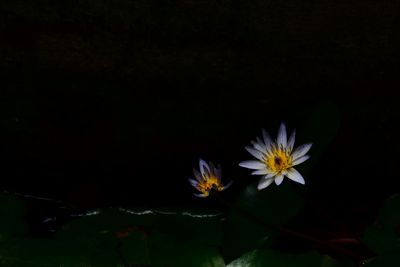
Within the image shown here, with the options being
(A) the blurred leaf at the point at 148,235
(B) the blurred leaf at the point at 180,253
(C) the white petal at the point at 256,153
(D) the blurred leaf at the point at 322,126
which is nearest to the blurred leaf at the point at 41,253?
(A) the blurred leaf at the point at 148,235

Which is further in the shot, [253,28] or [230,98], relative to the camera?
[230,98]

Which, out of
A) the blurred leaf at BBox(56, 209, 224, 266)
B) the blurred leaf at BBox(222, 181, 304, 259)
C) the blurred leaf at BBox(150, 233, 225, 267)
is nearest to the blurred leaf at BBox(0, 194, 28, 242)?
the blurred leaf at BBox(56, 209, 224, 266)

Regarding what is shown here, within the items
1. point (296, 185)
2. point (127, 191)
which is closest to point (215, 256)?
point (296, 185)

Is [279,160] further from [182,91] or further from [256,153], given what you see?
[182,91]

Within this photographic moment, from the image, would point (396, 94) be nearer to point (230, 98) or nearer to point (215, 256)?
point (230, 98)

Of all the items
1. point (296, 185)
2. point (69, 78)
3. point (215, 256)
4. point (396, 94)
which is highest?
point (69, 78)

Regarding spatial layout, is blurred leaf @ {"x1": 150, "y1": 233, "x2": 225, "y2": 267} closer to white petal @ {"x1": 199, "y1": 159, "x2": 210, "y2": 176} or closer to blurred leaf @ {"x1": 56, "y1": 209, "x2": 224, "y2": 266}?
blurred leaf @ {"x1": 56, "y1": 209, "x2": 224, "y2": 266}
